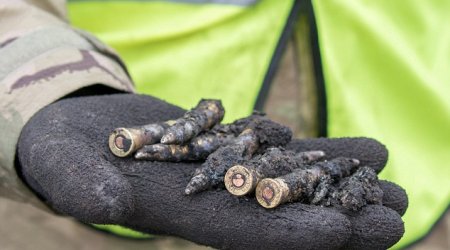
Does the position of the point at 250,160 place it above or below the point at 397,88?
below

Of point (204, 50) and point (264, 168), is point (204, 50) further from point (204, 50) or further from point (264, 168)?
point (264, 168)

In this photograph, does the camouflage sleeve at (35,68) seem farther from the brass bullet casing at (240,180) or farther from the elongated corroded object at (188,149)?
the brass bullet casing at (240,180)

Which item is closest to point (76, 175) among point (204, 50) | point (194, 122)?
point (194, 122)

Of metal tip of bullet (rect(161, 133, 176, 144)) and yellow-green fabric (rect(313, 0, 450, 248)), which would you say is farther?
yellow-green fabric (rect(313, 0, 450, 248))

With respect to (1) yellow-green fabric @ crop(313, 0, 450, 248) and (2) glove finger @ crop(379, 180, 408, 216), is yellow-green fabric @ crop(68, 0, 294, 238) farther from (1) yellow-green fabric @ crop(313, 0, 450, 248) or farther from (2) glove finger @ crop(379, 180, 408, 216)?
(2) glove finger @ crop(379, 180, 408, 216)

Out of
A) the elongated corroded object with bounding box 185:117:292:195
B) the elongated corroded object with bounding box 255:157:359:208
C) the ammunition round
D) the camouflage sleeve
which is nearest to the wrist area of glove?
the camouflage sleeve

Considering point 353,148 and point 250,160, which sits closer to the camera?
point 250,160

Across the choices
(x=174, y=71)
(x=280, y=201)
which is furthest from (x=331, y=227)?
(x=174, y=71)
